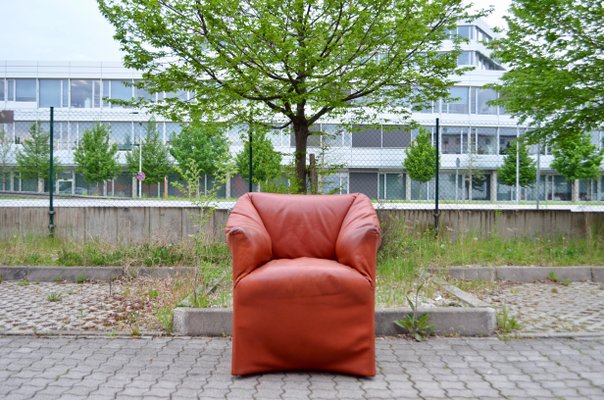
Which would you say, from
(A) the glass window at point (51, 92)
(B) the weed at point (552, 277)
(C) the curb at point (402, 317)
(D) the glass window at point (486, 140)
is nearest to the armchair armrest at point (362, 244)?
(C) the curb at point (402, 317)

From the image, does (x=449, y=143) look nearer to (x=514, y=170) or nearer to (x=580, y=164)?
(x=514, y=170)

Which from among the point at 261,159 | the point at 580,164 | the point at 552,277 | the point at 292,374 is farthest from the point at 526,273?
the point at 580,164

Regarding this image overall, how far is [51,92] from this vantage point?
38.7 meters

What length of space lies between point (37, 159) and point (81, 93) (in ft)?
104

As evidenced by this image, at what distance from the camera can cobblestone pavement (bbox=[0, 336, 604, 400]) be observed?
324 centimetres

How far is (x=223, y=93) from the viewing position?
7.58 metres

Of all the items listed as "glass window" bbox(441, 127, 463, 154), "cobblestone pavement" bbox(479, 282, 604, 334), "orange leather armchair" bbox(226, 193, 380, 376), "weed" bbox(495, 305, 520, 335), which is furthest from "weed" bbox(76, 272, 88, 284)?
"glass window" bbox(441, 127, 463, 154)

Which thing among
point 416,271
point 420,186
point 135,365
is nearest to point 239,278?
point 135,365

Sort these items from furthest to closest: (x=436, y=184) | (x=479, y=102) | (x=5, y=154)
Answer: (x=479, y=102) → (x=5, y=154) → (x=436, y=184)

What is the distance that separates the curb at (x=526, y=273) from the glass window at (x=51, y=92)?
1497 inches

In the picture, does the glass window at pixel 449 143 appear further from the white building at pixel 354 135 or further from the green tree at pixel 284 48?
the green tree at pixel 284 48

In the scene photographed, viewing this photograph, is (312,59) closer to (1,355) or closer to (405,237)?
(405,237)

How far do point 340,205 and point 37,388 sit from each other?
2511 mm

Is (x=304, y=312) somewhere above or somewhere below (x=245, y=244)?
below
